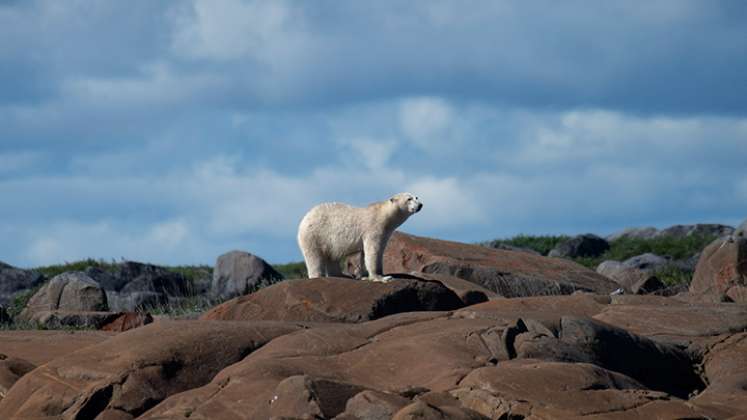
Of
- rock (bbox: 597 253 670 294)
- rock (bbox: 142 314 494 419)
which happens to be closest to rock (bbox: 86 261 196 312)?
rock (bbox: 597 253 670 294)

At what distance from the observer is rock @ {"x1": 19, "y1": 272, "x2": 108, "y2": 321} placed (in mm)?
27625

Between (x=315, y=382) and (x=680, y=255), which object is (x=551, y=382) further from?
(x=680, y=255)

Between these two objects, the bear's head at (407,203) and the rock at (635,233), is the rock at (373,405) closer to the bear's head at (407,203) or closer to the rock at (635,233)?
the bear's head at (407,203)

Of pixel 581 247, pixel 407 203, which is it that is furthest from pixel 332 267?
pixel 581 247

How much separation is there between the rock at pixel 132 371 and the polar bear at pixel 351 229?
447 centimetres

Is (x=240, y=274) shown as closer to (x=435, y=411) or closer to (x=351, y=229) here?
(x=351, y=229)

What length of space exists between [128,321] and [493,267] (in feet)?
26.3

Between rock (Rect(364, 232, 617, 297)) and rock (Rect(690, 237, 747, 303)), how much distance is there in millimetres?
2060

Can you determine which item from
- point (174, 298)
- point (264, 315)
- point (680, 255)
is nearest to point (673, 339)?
point (264, 315)

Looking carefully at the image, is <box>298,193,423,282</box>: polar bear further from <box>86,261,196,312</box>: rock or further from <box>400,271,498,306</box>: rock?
<box>86,261,196,312</box>: rock

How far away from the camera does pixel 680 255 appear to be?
43.3m

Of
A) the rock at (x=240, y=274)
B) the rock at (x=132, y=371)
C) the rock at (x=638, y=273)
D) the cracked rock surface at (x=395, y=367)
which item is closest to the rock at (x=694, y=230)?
the rock at (x=638, y=273)

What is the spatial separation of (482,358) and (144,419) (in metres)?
3.72

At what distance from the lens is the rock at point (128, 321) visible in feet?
68.3
